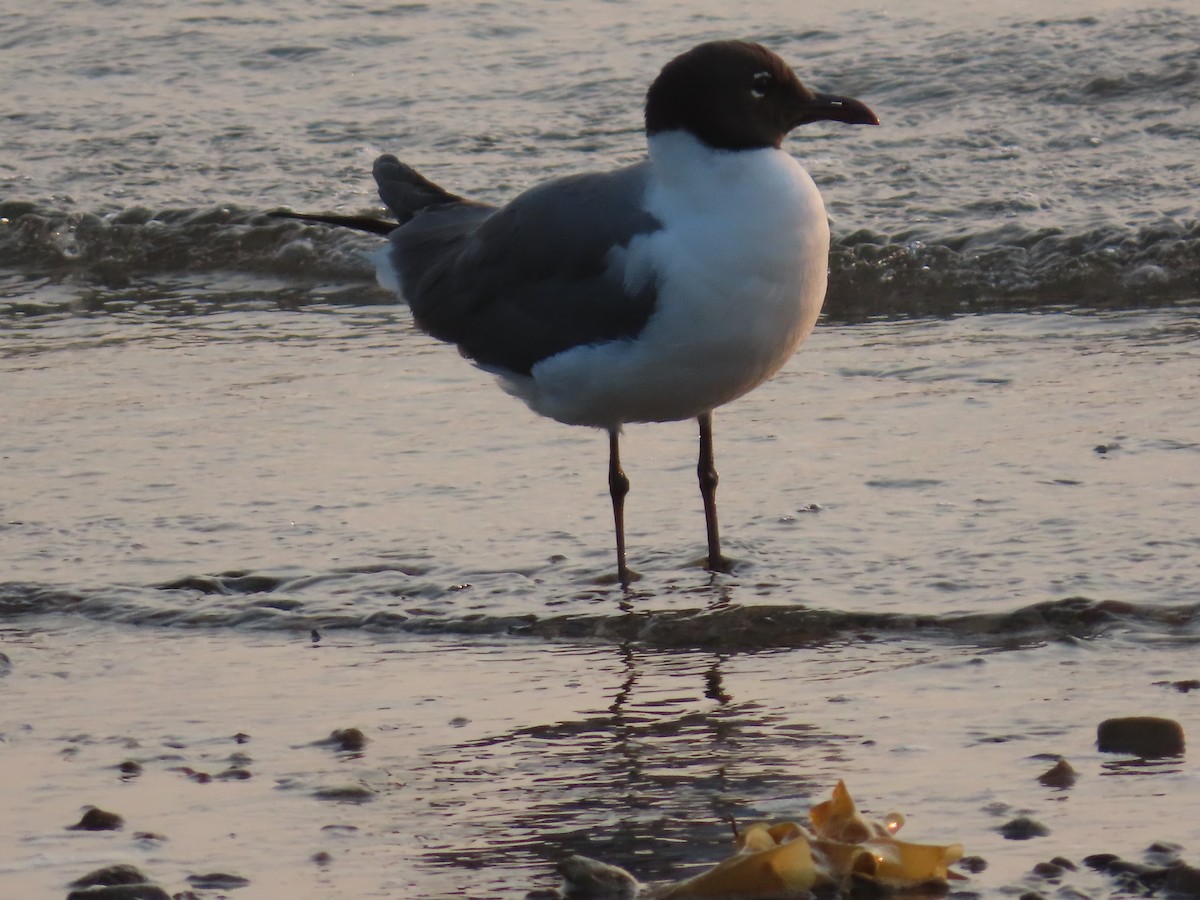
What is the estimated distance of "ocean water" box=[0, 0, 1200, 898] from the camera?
3.53 meters

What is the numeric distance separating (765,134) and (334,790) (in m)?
2.11

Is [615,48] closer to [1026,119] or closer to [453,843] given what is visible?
[1026,119]

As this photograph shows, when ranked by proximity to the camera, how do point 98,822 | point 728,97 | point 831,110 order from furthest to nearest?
1. point 831,110
2. point 728,97
3. point 98,822

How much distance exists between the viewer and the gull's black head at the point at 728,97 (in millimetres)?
4898

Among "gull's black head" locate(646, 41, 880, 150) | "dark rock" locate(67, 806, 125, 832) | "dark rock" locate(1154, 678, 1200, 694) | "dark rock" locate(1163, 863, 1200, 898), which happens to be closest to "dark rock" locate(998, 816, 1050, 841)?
"dark rock" locate(1163, 863, 1200, 898)

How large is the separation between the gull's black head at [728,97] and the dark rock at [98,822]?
2268mm

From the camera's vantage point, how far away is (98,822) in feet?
11.3

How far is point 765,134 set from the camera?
4957mm

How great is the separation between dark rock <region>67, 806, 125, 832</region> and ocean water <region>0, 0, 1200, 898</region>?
0.12ft

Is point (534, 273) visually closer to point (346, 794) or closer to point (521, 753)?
point (521, 753)

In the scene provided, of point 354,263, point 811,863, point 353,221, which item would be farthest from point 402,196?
point 811,863

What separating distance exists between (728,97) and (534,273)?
0.76m

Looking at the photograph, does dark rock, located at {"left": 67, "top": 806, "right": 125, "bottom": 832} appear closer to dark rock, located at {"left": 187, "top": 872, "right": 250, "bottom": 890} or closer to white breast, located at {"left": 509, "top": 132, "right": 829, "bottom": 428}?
dark rock, located at {"left": 187, "top": 872, "right": 250, "bottom": 890}

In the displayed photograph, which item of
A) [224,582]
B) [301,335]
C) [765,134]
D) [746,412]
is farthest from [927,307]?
[224,582]
